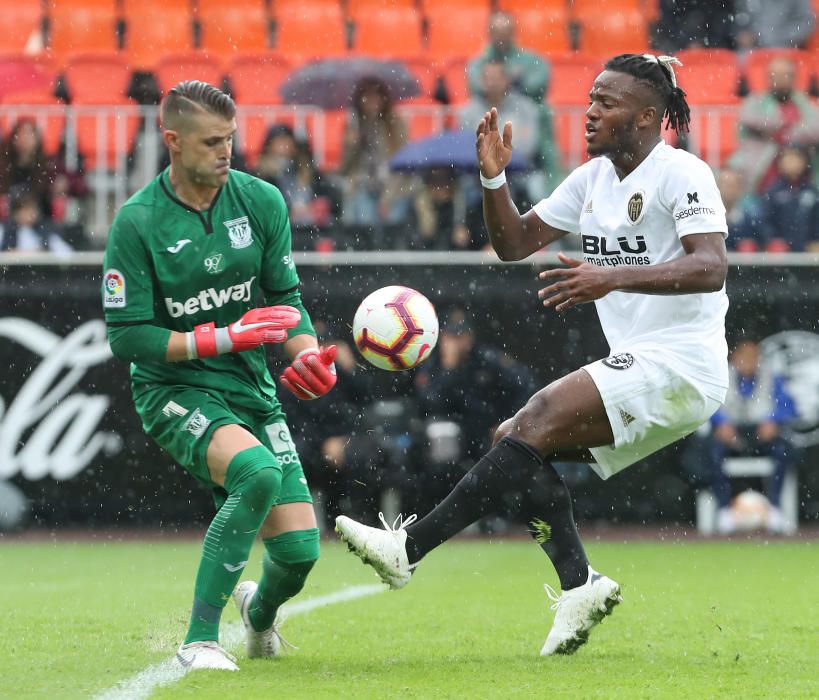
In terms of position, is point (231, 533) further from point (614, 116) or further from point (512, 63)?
point (512, 63)

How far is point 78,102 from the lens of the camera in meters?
15.4

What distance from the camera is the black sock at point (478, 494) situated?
5875mm

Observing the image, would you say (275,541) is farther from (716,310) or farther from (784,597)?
(784,597)

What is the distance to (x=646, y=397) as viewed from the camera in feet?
19.2

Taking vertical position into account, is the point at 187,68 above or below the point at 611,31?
below

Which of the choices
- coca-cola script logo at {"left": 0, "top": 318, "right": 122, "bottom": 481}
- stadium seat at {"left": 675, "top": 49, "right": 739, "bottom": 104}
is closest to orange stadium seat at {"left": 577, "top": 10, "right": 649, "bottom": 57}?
stadium seat at {"left": 675, "top": 49, "right": 739, "bottom": 104}

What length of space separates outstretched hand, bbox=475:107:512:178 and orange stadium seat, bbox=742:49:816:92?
966 cm

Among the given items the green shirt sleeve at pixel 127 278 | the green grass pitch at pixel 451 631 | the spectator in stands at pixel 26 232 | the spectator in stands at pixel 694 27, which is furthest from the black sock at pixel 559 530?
the spectator in stands at pixel 694 27

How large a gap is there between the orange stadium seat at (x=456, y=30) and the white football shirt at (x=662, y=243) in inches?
430

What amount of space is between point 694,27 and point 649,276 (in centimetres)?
1127

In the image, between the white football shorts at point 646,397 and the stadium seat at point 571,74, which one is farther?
the stadium seat at point 571,74

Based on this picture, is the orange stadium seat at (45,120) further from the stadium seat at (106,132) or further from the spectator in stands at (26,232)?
the spectator in stands at (26,232)

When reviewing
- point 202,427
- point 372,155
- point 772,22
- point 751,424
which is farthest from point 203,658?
point 772,22

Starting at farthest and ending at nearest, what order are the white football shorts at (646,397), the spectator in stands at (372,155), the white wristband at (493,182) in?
1. the spectator in stands at (372,155)
2. the white wristband at (493,182)
3. the white football shorts at (646,397)
